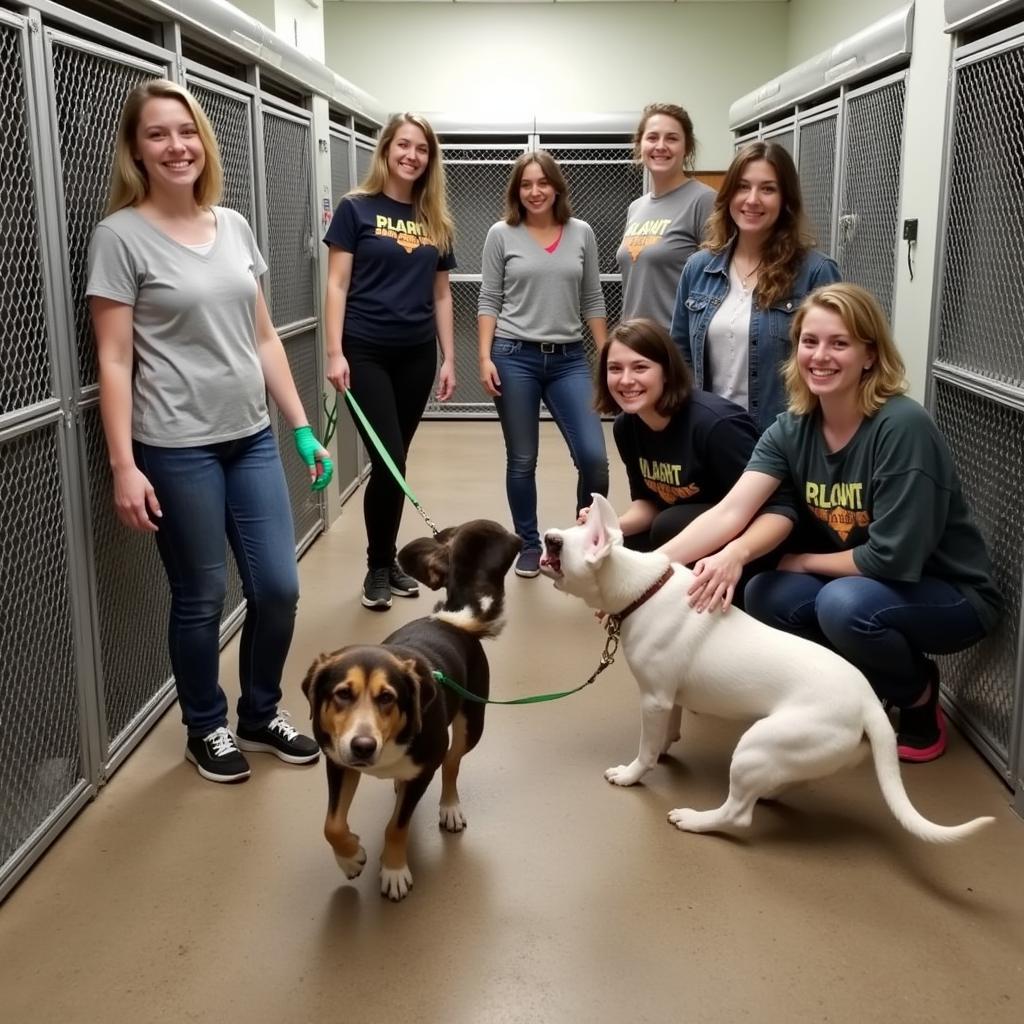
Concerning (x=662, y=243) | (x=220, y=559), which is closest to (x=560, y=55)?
(x=662, y=243)

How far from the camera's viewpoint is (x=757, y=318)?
116 inches

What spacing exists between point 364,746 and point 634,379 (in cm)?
127

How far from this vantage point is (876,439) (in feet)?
8.00

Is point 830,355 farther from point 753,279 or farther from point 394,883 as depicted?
point 394,883

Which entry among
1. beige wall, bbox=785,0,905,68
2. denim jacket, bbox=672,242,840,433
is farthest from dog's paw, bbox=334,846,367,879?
beige wall, bbox=785,0,905,68

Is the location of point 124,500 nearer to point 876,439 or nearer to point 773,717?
point 773,717

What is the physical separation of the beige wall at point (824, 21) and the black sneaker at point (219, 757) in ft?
17.1

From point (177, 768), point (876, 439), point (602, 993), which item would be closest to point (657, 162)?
point (876, 439)

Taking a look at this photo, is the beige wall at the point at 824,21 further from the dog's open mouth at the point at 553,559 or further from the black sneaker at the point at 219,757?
the black sneaker at the point at 219,757

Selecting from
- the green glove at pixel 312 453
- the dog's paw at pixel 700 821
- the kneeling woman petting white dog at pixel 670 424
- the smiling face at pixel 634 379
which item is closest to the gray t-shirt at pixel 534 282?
the kneeling woman petting white dog at pixel 670 424

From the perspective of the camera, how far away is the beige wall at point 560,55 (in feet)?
25.8

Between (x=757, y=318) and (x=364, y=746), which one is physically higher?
(x=757, y=318)

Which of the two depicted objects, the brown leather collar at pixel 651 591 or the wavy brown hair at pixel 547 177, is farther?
the wavy brown hair at pixel 547 177

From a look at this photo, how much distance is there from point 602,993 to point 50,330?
1667 millimetres
